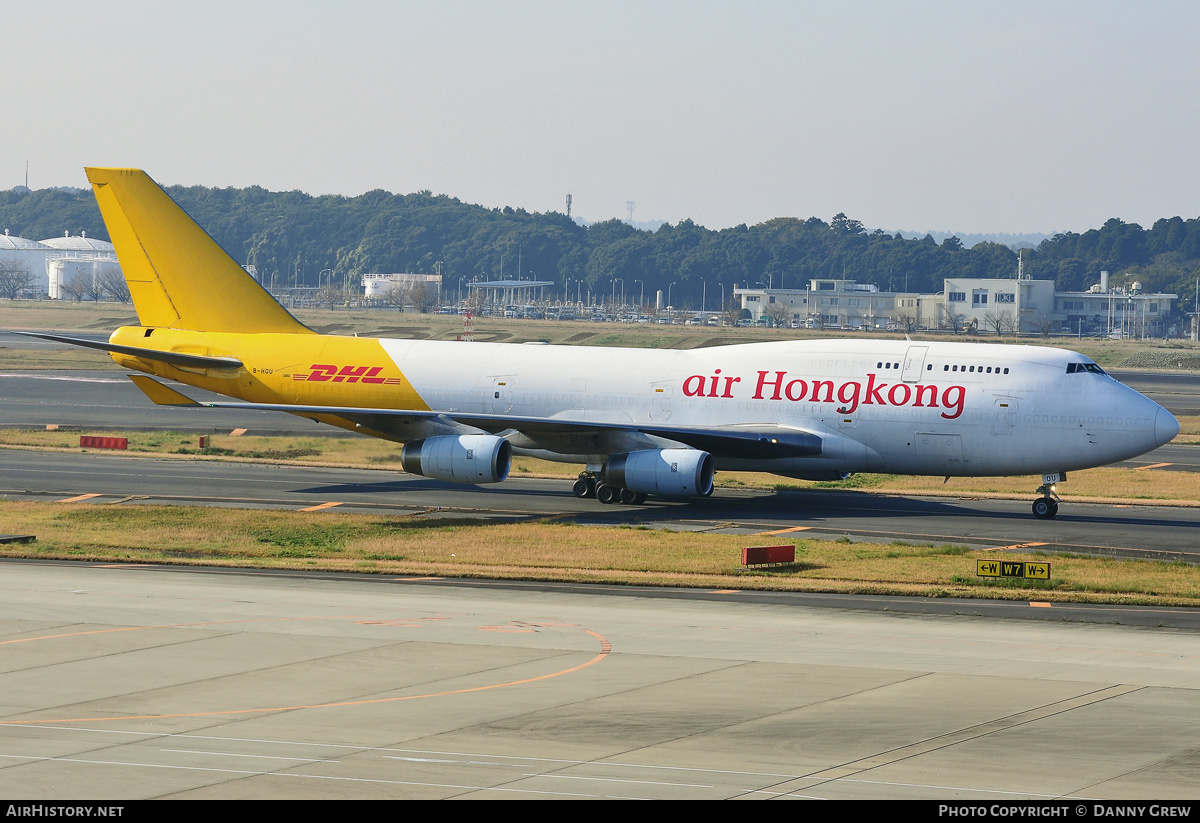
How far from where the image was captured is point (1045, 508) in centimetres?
4694

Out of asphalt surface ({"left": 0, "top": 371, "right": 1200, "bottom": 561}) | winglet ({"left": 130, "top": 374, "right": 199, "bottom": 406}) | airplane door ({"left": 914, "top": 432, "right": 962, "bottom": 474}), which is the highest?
winglet ({"left": 130, "top": 374, "right": 199, "bottom": 406})

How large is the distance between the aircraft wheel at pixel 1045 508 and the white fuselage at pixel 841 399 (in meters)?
1.17

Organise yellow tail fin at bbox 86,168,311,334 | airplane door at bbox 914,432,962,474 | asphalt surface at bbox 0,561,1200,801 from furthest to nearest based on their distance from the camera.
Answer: yellow tail fin at bbox 86,168,311,334 → airplane door at bbox 914,432,962,474 → asphalt surface at bbox 0,561,1200,801

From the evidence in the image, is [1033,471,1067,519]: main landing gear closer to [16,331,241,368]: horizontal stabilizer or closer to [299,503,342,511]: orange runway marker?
[299,503,342,511]: orange runway marker

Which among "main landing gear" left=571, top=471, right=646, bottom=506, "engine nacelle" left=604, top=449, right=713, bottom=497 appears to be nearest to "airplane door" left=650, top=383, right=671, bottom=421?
"engine nacelle" left=604, top=449, right=713, bottom=497

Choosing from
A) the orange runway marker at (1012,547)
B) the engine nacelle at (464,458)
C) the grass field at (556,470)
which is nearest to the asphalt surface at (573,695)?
the orange runway marker at (1012,547)

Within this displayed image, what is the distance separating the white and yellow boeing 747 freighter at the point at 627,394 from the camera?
46.2 metres

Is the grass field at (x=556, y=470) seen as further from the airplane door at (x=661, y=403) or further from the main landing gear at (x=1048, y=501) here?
the airplane door at (x=661, y=403)

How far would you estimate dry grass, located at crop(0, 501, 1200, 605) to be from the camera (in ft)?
113

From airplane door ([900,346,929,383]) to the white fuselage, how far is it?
4 centimetres

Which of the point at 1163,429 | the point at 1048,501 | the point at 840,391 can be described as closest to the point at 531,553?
the point at 840,391

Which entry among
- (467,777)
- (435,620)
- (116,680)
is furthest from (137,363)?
(467,777)

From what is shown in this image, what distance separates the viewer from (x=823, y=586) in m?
Result: 34.1

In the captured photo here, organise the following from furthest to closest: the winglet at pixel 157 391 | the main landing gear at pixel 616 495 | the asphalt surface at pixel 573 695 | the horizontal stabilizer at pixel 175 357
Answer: the horizontal stabilizer at pixel 175 357
the winglet at pixel 157 391
the main landing gear at pixel 616 495
the asphalt surface at pixel 573 695
